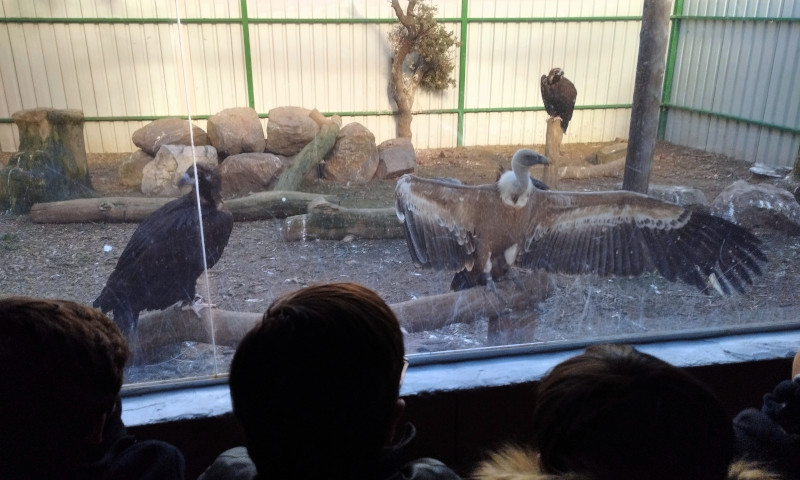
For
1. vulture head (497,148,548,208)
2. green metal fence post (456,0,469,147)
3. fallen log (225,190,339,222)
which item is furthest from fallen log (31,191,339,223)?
vulture head (497,148,548,208)

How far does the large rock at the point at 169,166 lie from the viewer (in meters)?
1.37

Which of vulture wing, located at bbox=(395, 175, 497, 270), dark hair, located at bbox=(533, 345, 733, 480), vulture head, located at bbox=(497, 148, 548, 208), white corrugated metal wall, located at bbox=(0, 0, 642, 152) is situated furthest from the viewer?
vulture wing, located at bbox=(395, 175, 497, 270)

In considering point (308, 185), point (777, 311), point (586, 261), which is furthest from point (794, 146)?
point (308, 185)

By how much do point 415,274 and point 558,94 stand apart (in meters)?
0.69

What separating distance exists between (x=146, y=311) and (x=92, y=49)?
66 centimetres

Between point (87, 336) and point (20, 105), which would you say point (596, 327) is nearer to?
point (87, 336)

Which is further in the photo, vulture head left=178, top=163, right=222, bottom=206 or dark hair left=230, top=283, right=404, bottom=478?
vulture head left=178, top=163, right=222, bottom=206

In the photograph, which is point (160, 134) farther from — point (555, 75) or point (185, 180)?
Answer: point (555, 75)

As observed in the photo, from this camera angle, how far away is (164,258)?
1.52 meters

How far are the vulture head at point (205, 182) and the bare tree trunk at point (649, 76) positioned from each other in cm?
113

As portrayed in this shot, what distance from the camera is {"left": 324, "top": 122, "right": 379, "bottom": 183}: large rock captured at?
1534mm

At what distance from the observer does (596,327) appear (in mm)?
1698

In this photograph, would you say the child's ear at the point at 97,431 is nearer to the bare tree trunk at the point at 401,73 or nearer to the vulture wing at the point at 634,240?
the bare tree trunk at the point at 401,73

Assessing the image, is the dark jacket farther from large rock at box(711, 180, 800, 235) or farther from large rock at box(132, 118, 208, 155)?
large rock at box(711, 180, 800, 235)
